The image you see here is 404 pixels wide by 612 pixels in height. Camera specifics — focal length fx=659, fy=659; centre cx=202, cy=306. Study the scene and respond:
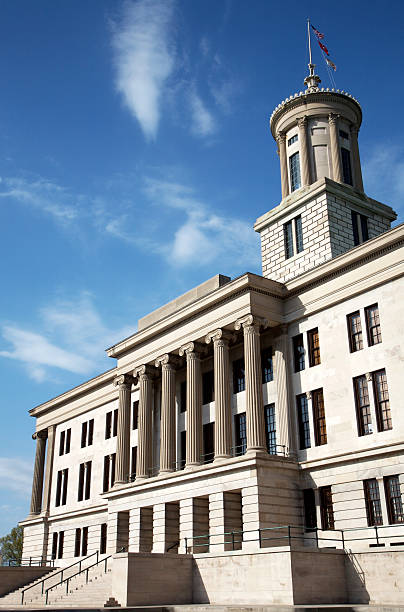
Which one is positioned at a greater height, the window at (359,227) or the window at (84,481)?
the window at (359,227)

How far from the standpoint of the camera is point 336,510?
35.0 metres

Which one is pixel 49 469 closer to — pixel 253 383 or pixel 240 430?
pixel 240 430

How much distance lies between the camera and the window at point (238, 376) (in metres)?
43.5

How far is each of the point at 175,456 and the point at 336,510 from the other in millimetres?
12854

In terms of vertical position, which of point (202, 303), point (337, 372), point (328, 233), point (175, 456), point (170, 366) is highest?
point (328, 233)

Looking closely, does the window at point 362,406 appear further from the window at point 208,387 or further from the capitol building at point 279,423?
the window at point 208,387

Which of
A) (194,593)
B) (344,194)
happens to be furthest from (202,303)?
(194,593)

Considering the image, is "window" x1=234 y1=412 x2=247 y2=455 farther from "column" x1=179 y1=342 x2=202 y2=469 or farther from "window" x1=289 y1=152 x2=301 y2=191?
"window" x1=289 y1=152 x2=301 y2=191

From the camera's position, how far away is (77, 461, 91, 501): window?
57688mm

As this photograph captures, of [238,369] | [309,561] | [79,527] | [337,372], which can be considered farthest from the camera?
[79,527]

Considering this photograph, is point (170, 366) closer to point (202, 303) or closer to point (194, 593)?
point (202, 303)

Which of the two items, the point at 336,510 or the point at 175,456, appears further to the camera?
the point at 175,456

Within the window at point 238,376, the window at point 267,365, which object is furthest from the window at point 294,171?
the window at point 238,376

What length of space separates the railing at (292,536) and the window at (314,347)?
9.54 m
